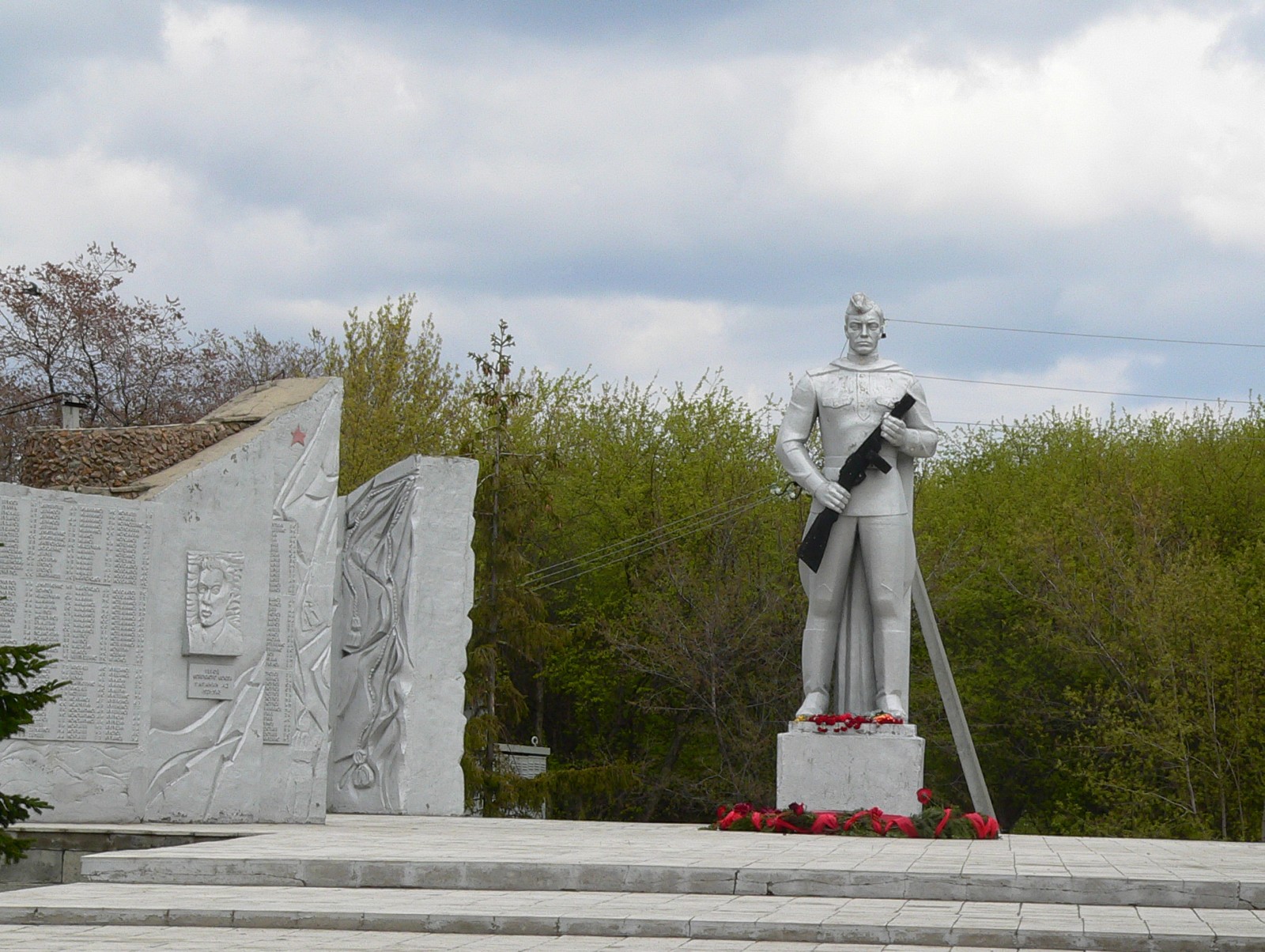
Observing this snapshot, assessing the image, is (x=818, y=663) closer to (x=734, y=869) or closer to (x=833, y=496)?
(x=833, y=496)

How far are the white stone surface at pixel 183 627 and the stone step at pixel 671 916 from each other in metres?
3.49

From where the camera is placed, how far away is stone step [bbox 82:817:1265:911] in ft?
22.6

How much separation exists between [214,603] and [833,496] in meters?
4.36

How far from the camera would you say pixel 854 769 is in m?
9.95

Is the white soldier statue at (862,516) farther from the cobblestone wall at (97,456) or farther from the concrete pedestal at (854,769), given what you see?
the cobblestone wall at (97,456)

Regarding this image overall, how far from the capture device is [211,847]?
27.0 ft

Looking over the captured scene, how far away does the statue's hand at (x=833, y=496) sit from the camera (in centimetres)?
1035

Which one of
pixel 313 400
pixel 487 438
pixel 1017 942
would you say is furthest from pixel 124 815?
pixel 487 438

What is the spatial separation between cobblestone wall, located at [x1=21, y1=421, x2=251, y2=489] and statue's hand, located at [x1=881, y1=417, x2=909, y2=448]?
514 cm

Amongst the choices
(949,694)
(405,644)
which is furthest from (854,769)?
(405,644)

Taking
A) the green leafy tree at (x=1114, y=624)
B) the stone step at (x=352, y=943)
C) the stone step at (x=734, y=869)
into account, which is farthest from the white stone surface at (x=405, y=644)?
the green leafy tree at (x=1114, y=624)

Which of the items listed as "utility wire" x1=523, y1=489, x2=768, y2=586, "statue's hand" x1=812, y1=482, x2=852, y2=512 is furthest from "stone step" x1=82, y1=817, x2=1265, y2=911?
"utility wire" x1=523, y1=489, x2=768, y2=586

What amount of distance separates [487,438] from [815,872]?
18.6 meters

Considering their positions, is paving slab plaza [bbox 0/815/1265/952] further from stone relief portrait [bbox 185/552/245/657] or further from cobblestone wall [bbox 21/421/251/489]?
cobblestone wall [bbox 21/421/251/489]
